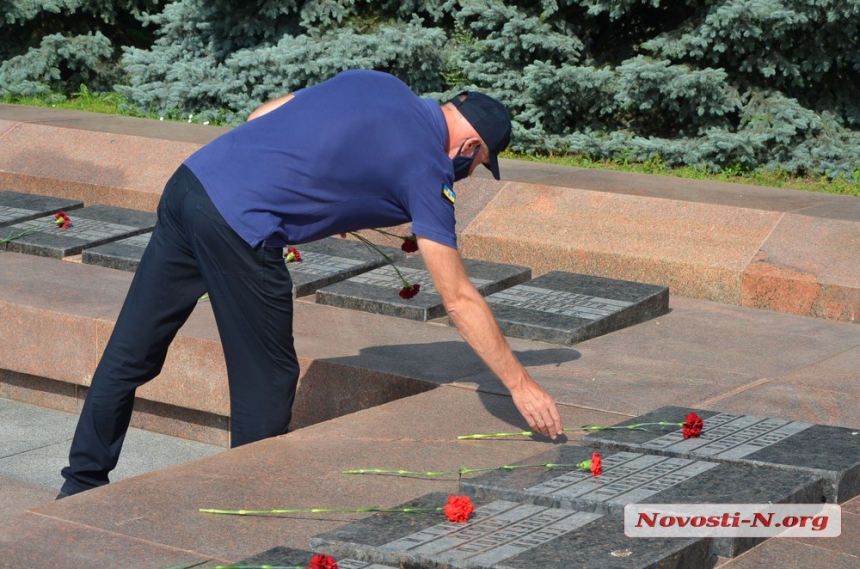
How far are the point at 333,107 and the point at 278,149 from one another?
19cm

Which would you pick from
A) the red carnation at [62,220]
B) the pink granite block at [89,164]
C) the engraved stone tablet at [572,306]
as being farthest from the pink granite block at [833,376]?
the pink granite block at [89,164]

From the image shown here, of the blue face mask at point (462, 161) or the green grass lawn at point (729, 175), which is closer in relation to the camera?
the blue face mask at point (462, 161)

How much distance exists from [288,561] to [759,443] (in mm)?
1485

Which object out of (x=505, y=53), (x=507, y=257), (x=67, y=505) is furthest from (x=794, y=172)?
(x=67, y=505)

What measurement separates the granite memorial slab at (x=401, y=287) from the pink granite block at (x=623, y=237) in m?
0.34

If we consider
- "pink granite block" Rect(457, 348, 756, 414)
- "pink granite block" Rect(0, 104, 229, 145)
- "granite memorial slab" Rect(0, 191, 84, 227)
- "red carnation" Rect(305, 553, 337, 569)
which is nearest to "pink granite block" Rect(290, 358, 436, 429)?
"pink granite block" Rect(457, 348, 756, 414)

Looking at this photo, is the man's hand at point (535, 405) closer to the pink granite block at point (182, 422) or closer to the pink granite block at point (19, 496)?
the pink granite block at point (19, 496)

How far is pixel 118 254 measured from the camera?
6.28 meters

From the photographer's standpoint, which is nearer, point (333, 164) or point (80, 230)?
point (333, 164)

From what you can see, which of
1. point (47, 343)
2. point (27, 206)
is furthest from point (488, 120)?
point (27, 206)

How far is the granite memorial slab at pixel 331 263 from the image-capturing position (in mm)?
5953

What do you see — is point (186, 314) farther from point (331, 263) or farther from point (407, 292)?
point (331, 263)

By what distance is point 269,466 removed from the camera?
3609 mm

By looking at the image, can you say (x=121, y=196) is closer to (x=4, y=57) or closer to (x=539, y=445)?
(x=539, y=445)
